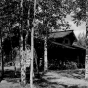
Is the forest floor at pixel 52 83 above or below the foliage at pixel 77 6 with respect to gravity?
below

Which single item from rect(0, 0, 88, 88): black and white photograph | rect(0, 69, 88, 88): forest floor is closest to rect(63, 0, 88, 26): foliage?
rect(0, 0, 88, 88): black and white photograph

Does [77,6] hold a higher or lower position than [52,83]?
higher

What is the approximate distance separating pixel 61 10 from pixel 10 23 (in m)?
5.38

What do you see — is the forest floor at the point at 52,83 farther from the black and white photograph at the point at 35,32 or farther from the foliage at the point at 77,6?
the foliage at the point at 77,6

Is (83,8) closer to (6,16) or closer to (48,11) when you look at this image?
(48,11)

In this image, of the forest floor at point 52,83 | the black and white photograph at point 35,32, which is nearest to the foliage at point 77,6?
the black and white photograph at point 35,32

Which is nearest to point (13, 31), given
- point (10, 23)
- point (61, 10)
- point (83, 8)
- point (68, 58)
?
point (10, 23)

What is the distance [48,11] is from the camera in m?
16.2

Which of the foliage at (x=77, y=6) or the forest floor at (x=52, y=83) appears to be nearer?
the forest floor at (x=52, y=83)

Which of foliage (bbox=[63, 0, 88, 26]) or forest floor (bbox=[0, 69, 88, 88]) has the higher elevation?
foliage (bbox=[63, 0, 88, 26])

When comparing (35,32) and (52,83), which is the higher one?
(35,32)

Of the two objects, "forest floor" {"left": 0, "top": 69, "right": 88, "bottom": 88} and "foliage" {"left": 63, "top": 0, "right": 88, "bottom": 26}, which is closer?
"forest floor" {"left": 0, "top": 69, "right": 88, "bottom": 88}

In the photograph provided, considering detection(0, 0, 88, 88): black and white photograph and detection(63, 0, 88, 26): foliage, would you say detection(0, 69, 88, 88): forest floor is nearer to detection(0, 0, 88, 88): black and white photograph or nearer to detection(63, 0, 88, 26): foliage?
detection(0, 0, 88, 88): black and white photograph

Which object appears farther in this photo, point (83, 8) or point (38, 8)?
point (83, 8)
